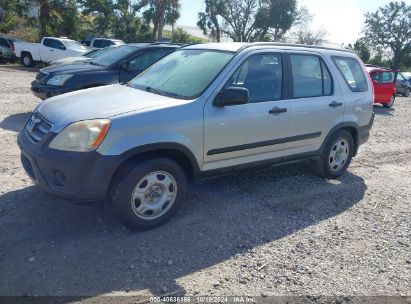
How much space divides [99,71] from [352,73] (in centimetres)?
489

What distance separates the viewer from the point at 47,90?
780 cm

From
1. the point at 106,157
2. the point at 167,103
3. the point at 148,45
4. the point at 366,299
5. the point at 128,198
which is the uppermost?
the point at 148,45

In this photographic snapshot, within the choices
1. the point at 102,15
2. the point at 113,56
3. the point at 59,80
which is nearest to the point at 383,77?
the point at 113,56

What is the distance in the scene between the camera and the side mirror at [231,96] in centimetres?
399

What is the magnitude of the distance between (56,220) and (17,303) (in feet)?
4.05

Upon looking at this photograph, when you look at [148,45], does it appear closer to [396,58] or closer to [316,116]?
[316,116]

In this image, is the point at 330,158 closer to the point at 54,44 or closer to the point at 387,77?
the point at 387,77

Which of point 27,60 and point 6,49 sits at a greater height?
point 6,49

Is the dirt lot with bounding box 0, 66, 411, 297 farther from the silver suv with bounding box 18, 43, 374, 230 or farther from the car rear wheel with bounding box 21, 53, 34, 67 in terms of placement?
the car rear wheel with bounding box 21, 53, 34, 67

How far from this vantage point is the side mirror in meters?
3.99

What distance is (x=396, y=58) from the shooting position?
155 ft

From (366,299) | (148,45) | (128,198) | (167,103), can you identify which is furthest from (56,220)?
(148,45)

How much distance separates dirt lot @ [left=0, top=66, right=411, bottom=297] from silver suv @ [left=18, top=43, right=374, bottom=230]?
1.45ft

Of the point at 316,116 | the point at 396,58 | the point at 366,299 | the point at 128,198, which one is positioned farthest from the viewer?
the point at 396,58
